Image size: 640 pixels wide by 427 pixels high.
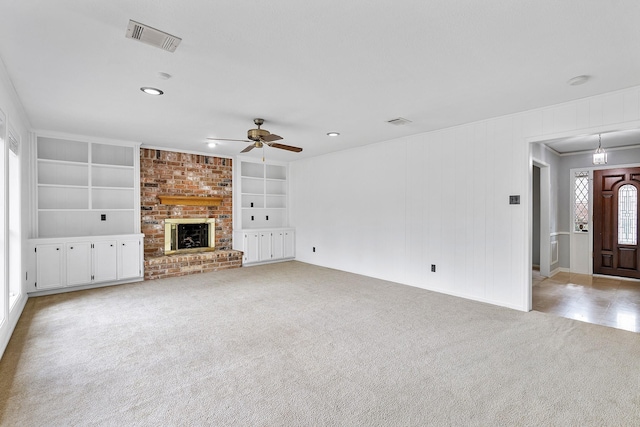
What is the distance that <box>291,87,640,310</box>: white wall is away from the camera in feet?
12.8

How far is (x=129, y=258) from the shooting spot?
18.0 ft

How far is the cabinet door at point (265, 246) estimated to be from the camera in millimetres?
7258

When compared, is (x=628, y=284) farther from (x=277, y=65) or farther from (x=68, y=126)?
(x=68, y=126)

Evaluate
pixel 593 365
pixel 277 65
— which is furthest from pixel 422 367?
pixel 277 65

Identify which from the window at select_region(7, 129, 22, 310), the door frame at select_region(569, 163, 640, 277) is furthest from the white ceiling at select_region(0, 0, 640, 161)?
the door frame at select_region(569, 163, 640, 277)

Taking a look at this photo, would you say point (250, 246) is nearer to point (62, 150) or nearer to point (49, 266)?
point (49, 266)

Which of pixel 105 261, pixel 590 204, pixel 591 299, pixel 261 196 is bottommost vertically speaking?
pixel 591 299

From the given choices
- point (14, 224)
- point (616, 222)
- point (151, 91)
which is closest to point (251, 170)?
point (151, 91)

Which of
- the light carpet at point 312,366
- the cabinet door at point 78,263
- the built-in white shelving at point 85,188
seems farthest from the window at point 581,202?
the cabinet door at point 78,263

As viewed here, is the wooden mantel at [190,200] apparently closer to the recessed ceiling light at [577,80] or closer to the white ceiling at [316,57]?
the white ceiling at [316,57]

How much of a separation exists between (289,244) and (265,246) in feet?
2.15

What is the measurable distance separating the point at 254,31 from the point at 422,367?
9.15 ft

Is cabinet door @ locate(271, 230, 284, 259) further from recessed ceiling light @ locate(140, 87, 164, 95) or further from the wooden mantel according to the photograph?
recessed ceiling light @ locate(140, 87, 164, 95)

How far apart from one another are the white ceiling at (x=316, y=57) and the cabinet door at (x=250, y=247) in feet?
10.7
